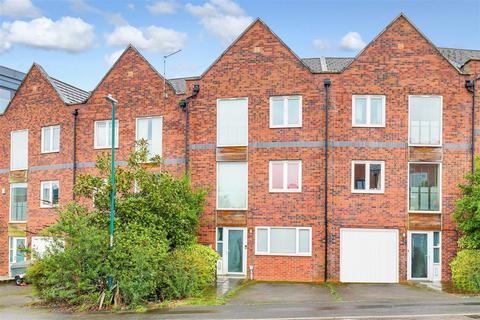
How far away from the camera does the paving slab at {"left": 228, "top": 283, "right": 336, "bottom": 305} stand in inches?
771

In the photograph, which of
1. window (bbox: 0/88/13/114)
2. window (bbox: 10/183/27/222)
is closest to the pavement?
window (bbox: 10/183/27/222)

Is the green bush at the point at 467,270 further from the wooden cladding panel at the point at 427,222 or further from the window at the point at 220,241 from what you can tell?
the window at the point at 220,241

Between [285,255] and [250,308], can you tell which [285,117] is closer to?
[285,255]

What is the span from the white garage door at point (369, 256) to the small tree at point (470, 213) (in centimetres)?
258

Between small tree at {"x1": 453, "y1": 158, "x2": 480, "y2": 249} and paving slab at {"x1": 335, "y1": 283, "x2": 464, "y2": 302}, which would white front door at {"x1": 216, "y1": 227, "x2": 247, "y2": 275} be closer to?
paving slab at {"x1": 335, "y1": 283, "x2": 464, "y2": 302}

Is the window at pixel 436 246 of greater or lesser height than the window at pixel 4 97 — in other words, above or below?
below

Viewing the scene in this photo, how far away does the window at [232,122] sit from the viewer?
25750 millimetres

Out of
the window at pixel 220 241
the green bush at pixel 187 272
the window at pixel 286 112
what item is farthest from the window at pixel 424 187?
the green bush at pixel 187 272

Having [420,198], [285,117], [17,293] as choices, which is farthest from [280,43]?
[17,293]

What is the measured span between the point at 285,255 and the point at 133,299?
25.2ft

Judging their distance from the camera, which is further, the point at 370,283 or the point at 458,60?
the point at 458,60

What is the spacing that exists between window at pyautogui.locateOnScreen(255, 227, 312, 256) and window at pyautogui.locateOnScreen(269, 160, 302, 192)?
169 cm

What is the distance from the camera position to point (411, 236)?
80.4 feet

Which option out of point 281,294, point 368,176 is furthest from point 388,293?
point 368,176
